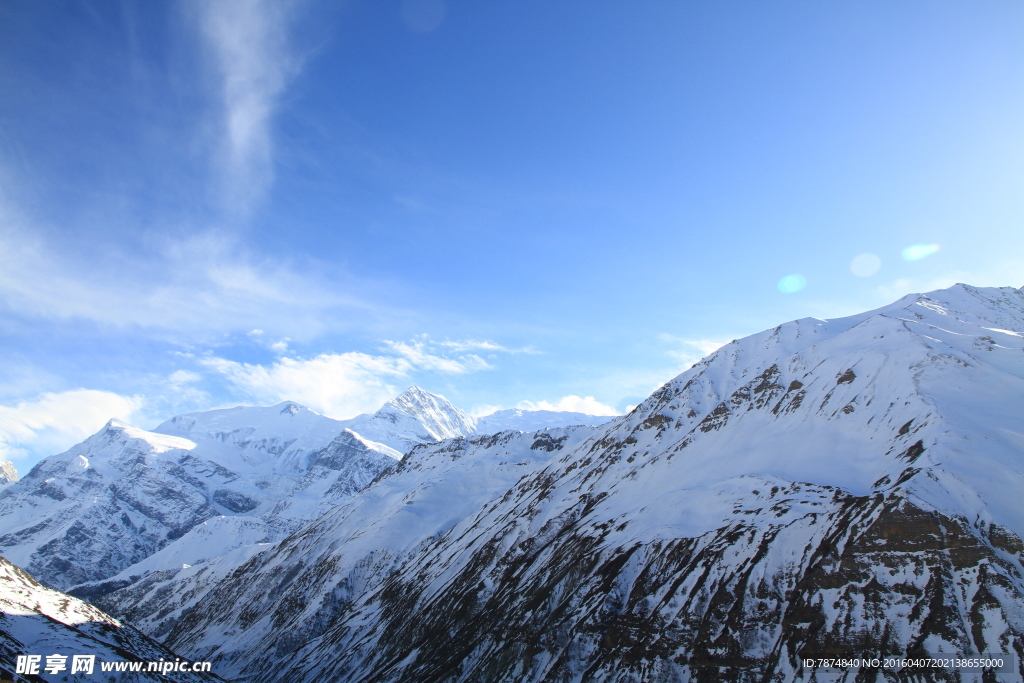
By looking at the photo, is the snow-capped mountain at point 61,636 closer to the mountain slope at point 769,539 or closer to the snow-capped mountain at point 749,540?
the mountain slope at point 769,539

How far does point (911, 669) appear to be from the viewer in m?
40.8

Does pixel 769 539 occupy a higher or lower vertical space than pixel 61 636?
lower

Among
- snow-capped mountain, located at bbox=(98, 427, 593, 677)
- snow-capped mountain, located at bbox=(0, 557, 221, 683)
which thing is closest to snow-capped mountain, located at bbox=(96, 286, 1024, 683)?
snow-capped mountain, located at bbox=(98, 427, 593, 677)

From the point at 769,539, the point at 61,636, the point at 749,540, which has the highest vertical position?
the point at 61,636

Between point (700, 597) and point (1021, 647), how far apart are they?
2530 centimetres

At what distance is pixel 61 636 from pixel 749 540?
230ft

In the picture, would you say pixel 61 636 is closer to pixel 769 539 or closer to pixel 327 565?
pixel 769 539

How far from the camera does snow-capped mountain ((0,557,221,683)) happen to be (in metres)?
45.3

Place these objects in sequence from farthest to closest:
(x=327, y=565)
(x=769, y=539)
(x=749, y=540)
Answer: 1. (x=327, y=565)
2. (x=749, y=540)
3. (x=769, y=539)

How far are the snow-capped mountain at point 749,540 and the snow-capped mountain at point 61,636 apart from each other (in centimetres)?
3885

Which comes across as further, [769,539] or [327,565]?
[327,565]

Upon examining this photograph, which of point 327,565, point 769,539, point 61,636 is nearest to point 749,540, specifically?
point 769,539

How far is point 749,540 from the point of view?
58094mm

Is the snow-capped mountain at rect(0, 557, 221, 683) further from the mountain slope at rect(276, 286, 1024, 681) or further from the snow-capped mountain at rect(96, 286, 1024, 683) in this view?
the snow-capped mountain at rect(96, 286, 1024, 683)
